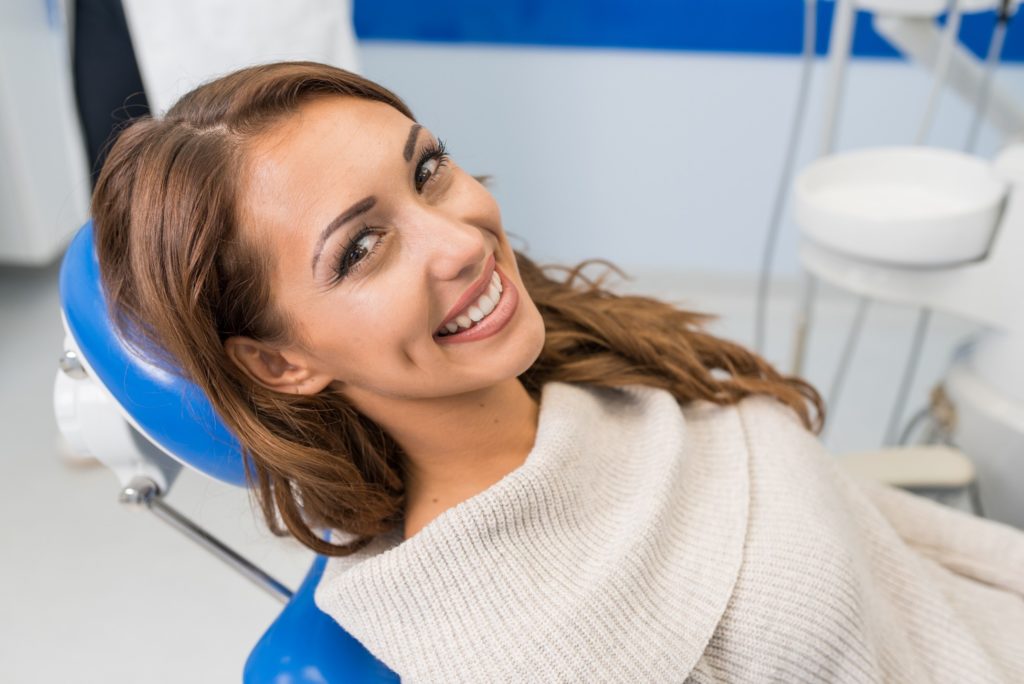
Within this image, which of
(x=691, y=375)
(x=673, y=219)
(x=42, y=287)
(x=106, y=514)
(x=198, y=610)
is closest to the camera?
(x=691, y=375)

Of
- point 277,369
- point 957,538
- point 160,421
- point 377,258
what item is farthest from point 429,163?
point 957,538

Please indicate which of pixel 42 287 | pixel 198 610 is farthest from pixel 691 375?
pixel 42 287

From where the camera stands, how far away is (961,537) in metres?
1.05

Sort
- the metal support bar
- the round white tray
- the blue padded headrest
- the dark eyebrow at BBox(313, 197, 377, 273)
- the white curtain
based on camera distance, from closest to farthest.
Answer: the dark eyebrow at BBox(313, 197, 377, 273) < the blue padded headrest < the metal support bar < the round white tray < the white curtain

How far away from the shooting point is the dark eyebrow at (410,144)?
762 mm

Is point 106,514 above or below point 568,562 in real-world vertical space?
below

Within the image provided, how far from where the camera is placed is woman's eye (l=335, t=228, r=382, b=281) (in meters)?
0.73

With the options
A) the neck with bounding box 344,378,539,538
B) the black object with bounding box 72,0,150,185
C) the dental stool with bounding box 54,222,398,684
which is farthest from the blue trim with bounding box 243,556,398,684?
the black object with bounding box 72,0,150,185

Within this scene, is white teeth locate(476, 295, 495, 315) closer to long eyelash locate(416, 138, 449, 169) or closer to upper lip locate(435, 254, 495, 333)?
upper lip locate(435, 254, 495, 333)

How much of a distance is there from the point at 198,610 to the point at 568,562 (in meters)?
1.08

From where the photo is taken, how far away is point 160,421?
32.9 inches

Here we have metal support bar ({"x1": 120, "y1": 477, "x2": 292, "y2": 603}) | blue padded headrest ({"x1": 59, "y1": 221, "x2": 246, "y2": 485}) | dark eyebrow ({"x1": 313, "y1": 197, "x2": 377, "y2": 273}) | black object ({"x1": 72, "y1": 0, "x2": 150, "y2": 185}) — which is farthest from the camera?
black object ({"x1": 72, "y1": 0, "x2": 150, "y2": 185})

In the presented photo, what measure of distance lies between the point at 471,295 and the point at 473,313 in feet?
0.06

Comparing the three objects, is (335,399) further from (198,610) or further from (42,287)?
(42,287)
